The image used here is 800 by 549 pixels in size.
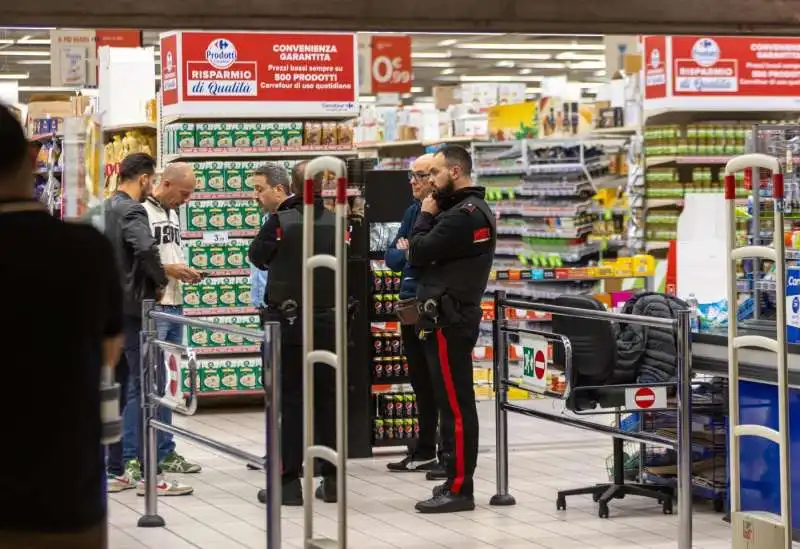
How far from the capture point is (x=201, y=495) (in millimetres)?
7426

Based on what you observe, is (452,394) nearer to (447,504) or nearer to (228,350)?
(447,504)

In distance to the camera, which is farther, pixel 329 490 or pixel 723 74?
pixel 723 74

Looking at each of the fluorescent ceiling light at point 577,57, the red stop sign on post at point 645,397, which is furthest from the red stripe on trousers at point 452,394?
the fluorescent ceiling light at point 577,57

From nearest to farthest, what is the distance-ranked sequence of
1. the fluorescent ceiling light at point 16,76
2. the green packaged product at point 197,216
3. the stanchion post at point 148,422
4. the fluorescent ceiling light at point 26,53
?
the stanchion post at point 148,422 < the green packaged product at point 197,216 < the fluorescent ceiling light at point 26,53 < the fluorescent ceiling light at point 16,76

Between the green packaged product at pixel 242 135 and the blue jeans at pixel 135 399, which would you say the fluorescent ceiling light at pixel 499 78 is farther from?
the blue jeans at pixel 135 399

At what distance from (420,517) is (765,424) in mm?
1687

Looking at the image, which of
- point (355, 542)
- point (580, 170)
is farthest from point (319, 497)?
point (580, 170)

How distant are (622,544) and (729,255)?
1685 millimetres

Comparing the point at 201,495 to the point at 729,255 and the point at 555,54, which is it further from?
the point at 555,54

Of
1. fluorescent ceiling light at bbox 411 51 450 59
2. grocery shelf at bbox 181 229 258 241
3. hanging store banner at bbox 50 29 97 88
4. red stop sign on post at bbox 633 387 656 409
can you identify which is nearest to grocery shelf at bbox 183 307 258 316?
grocery shelf at bbox 181 229 258 241

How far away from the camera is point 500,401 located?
276 inches

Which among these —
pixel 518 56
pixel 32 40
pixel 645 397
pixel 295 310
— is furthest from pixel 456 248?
pixel 518 56

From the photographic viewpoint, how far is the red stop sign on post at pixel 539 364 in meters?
6.59

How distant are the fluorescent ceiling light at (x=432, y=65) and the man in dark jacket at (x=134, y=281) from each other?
934 inches
